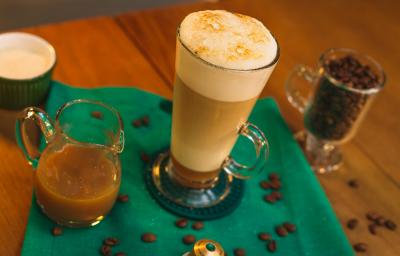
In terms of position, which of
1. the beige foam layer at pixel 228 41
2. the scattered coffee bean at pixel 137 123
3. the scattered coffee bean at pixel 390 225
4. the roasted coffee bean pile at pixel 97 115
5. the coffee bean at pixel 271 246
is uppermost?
the beige foam layer at pixel 228 41

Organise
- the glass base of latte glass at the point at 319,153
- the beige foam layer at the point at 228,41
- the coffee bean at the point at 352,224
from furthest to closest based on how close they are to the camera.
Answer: the glass base of latte glass at the point at 319,153, the coffee bean at the point at 352,224, the beige foam layer at the point at 228,41

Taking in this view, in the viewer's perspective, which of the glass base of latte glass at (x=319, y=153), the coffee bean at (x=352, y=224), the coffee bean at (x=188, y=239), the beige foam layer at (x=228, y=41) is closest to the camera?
the beige foam layer at (x=228, y=41)

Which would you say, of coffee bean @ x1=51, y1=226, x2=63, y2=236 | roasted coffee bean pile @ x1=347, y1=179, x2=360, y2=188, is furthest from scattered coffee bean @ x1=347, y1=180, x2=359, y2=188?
coffee bean @ x1=51, y1=226, x2=63, y2=236

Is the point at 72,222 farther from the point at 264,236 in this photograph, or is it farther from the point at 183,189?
the point at 264,236

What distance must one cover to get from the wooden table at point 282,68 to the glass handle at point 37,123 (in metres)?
0.07

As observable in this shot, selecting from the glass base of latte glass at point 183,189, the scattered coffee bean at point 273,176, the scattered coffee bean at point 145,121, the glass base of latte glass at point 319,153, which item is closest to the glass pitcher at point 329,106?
the glass base of latte glass at point 319,153

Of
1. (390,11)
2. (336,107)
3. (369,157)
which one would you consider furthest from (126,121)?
(390,11)

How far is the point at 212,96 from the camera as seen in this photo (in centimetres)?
78

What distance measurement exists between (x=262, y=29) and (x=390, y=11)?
3.30 feet

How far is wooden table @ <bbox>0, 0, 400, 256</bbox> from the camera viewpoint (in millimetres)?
907

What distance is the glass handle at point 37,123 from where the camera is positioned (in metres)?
0.77

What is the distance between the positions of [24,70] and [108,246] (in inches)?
15.2

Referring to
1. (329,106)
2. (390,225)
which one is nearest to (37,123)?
(329,106)

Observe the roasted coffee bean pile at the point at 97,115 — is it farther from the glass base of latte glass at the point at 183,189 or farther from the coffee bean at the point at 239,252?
the coffee bean at the point at 239,252
